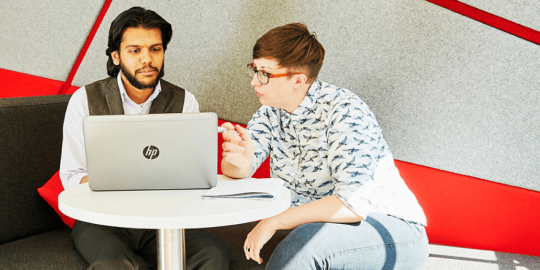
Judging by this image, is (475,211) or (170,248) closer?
(170,248)

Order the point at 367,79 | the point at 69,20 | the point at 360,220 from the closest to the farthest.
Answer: the point at 360,220
the point at 367,79
the point at 69,20

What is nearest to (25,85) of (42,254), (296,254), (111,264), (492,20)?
(42,254)

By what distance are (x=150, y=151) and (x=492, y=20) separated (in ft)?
5.40

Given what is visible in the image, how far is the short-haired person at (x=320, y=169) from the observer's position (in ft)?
4.25

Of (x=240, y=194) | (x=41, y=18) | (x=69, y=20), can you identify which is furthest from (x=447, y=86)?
(x=41, y=18)

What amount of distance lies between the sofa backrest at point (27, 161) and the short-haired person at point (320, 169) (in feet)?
2.82

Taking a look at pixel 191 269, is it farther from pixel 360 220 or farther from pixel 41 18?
pixel 41 18

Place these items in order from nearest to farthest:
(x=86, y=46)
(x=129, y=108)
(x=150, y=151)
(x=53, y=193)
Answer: (x=150, y=151) → (x=53, y=193) → (x=129, y=108) → (x=86, y=46)

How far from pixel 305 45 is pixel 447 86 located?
0.82 meters

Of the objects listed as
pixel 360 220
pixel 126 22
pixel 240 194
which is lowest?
pixel 360 220

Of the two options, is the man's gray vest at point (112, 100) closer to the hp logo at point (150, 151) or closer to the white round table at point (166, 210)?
the white round table at point (166, 210)

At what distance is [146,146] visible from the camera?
1142mm

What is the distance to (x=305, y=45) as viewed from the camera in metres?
1.58

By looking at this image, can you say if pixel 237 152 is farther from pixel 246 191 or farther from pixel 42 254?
pixel 42 254
